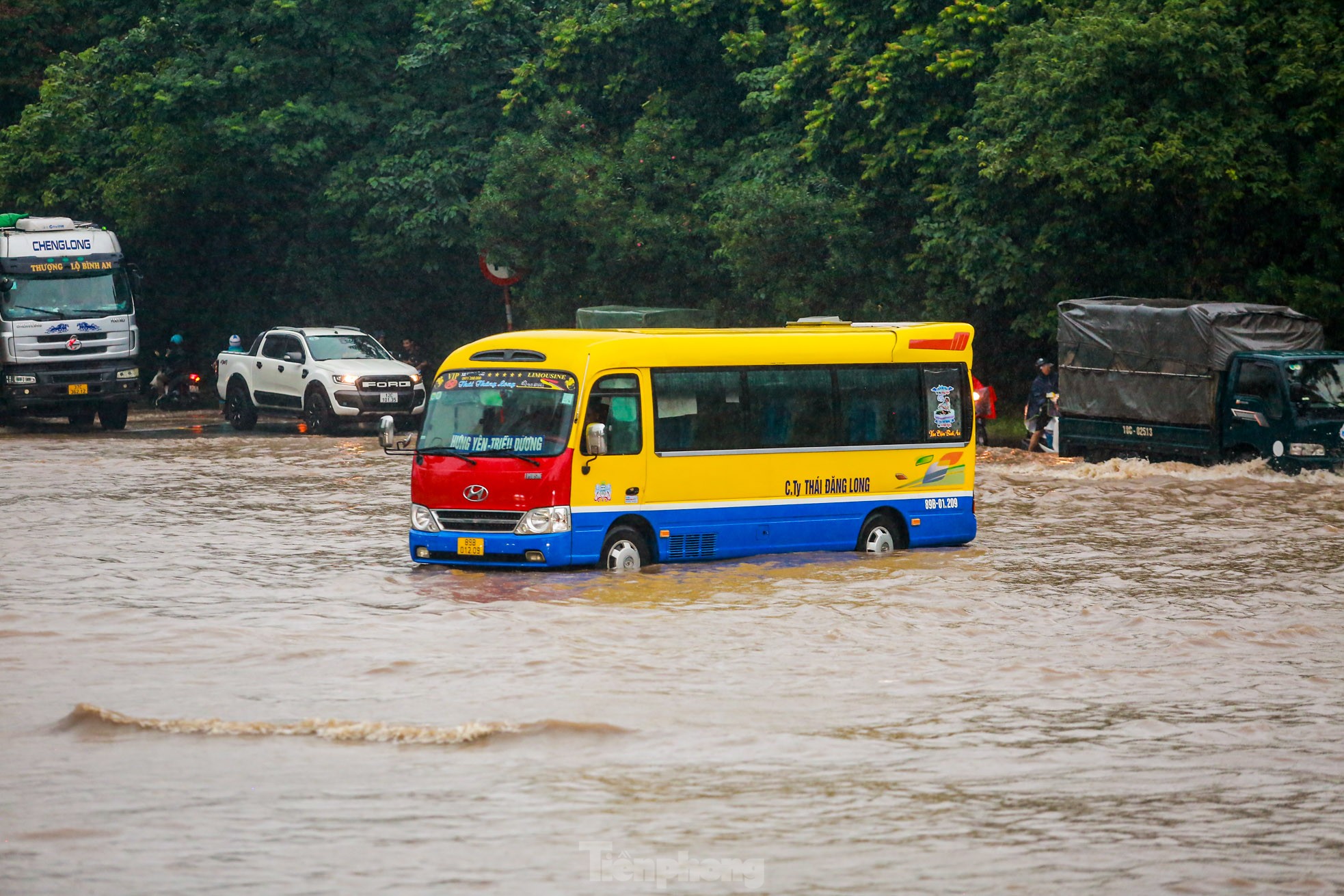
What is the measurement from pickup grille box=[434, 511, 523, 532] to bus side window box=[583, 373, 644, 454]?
1.05m

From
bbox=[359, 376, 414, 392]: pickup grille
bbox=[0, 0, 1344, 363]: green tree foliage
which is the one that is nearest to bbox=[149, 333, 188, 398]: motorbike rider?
bbox=[0, 0, 1344, 363]: green tree foliage

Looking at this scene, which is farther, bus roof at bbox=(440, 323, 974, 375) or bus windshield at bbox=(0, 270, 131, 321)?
bus windshield at bbox=(0, 270, 131, 321)

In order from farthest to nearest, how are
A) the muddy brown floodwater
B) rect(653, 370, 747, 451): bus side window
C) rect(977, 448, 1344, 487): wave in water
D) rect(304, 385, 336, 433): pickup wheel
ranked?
rect(304, 385, 336, 433): pickup wheel < rect(977, 448, 1344, 487): wave in water < rect(653, 370, 747, 451): bus side window < the muddy brown floodwater

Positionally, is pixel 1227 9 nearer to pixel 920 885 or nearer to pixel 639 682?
pixel 639 682

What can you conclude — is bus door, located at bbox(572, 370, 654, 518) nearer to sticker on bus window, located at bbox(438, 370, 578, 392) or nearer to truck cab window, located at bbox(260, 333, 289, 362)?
sticker on bus window, located at bbox(438, 370, 578, 392)

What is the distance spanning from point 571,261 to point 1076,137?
Answer: 13.0 meters

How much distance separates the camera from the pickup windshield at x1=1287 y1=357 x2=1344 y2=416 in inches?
932

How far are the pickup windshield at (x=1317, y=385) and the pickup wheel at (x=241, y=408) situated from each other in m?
18.9

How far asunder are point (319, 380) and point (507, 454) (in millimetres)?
17098

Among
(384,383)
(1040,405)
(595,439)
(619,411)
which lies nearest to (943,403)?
(619,411)

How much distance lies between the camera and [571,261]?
37500 millimetres

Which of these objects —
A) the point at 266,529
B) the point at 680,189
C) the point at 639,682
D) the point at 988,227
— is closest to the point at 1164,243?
the point at 988,227

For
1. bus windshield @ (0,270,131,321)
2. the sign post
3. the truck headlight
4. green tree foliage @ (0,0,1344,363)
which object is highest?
green tree foliage @ (0,0,1344,363)

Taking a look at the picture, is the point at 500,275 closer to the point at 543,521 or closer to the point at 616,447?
the point at 616,447
